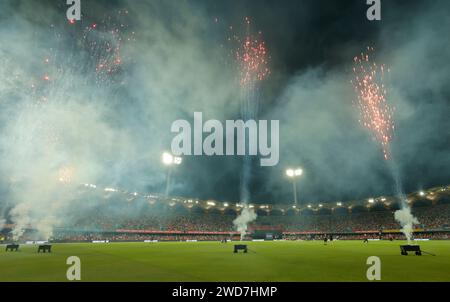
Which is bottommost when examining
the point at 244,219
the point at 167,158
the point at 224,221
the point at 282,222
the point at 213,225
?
the point at 213,225

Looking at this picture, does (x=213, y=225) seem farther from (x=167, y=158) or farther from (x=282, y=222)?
(x=167, y=158)

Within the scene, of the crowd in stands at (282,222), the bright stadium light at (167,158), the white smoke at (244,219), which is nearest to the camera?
the bright stadium light at (167,158)

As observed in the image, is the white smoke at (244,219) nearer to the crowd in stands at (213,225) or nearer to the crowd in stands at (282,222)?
the crowd in stands at (213,225)

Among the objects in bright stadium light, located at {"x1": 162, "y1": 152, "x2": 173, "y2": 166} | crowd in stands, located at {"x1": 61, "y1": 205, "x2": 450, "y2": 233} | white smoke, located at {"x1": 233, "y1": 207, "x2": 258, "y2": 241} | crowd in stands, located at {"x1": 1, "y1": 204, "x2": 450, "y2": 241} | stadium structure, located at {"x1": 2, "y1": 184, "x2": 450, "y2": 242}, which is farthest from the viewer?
white smoke, located at {"x1": 233, "y1": 207, "x2": 258, "y2": 241}

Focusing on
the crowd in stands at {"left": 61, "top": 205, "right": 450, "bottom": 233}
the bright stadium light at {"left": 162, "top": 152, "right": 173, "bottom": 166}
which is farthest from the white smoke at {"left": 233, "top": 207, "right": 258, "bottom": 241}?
the bright stadium light at {"left": 162, "top": 152, "right": 173, "bottom": 166}

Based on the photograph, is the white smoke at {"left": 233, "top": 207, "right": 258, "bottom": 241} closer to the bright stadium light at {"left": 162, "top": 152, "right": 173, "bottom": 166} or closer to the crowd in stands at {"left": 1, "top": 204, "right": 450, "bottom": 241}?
the crowd in stands at {"left": 1, "top": 204, "right": 450, "bottom": 241}

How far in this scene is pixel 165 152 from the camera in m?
66.4

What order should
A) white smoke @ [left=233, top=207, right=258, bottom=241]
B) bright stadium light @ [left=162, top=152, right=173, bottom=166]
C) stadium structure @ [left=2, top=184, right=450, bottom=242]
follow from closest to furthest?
bright stadium light @ [left=162, top=152, right=173, bottom=166] < stadium structure @ [left=2, top=184, right=450, bottom=242] < white smoke @ [left=233, top=207, right=258, bottom=241]

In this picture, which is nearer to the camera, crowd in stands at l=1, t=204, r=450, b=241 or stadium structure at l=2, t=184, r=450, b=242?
crowd in stands at l=1, t=204, r=450, b=241

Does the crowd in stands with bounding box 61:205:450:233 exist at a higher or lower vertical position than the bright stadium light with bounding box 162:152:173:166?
lower

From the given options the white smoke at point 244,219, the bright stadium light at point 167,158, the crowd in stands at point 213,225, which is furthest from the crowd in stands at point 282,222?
the bright stadium light at point 167,158

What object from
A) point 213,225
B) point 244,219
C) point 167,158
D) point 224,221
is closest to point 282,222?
point 244,219
